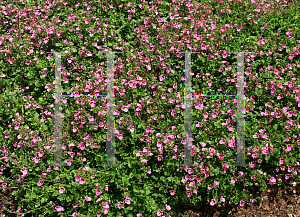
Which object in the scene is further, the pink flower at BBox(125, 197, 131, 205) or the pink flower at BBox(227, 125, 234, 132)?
the pink flower at BBox(227, 125, 234, 132)

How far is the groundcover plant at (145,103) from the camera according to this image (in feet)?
13.1

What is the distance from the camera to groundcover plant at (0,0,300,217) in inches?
158

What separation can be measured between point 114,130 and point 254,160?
7.45ft

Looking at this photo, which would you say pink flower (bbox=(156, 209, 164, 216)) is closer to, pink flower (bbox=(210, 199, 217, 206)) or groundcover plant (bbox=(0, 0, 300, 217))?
groundcover plant (bbox=(0, 0, 300, 217))

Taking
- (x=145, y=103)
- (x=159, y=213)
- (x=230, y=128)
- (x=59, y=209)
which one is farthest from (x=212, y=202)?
(x=59, y=209)

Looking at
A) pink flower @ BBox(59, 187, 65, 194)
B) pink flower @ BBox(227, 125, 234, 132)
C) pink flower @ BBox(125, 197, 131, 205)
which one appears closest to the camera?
pink flower @ BBox(125, 197, 131, 205)

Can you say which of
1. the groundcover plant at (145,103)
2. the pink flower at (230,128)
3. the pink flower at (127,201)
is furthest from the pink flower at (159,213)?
the pink flower at (230,128)

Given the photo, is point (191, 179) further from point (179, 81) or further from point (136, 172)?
point (179, 81)

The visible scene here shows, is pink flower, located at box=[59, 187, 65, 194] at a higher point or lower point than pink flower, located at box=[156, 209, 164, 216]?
higher

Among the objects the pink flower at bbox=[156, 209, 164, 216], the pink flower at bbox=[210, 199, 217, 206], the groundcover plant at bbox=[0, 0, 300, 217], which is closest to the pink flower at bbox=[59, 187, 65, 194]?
the groundcover plant at bbox=[0, 0, 300, 217]

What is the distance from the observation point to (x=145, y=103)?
4.46 m

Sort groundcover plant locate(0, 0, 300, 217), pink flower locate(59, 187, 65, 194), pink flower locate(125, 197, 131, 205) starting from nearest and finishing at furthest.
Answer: pink flower locate(125, 197, 131, 205), pink flower locate(59, 187, 65, 194), groundcover plant locate(0, 0, 300, 217)

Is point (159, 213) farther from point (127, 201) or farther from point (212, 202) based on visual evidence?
point (212, 202)

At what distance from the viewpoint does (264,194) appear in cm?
433
